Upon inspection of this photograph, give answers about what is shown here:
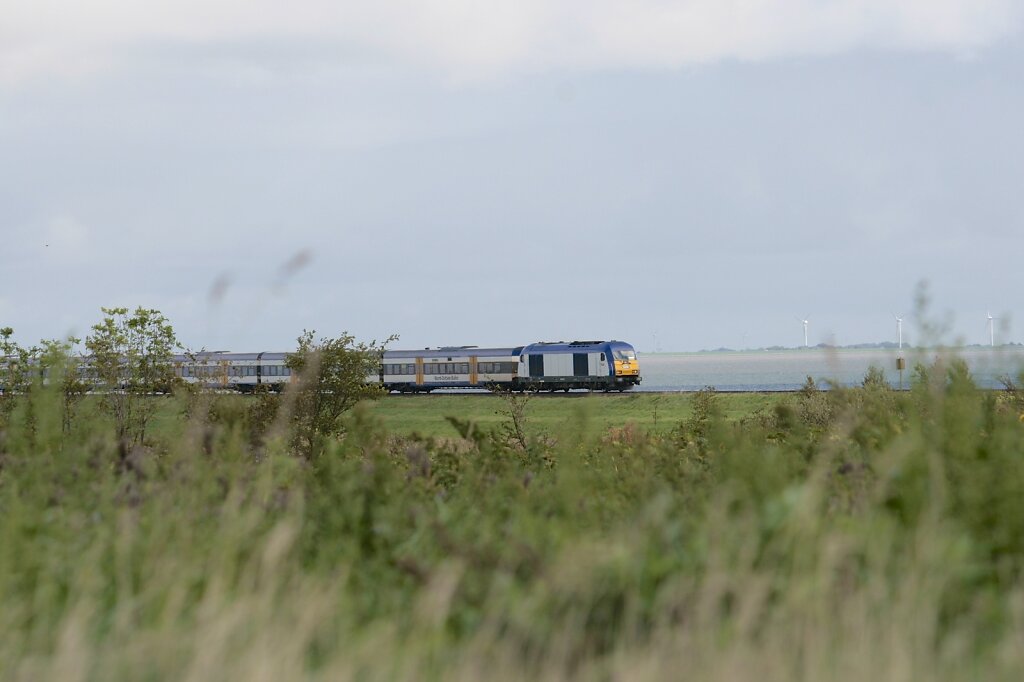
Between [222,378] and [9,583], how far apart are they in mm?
26337

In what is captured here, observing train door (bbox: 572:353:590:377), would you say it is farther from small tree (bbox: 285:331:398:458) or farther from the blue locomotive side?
small tree (bbox: 285:331:398:458)

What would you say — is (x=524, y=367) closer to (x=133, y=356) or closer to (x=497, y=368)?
(x=497, y=368)

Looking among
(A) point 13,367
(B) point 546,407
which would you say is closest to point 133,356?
(A) point 13,367

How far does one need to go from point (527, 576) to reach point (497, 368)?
181ft

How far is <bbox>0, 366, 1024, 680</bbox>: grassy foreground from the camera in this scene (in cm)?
425

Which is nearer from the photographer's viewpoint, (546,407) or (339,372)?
(339,372)

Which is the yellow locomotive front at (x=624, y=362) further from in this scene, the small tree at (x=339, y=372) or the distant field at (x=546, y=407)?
the small tree at (x=339, y=372)

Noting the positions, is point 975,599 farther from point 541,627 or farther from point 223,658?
point 223,658

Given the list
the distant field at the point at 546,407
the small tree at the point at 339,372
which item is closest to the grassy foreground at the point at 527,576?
the small tree at the point at 339,372

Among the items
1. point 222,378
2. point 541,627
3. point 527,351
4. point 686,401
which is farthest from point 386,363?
point 541,627

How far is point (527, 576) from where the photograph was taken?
190 inches

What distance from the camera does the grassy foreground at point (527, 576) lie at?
4250 mm

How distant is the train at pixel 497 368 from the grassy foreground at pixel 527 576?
161ft

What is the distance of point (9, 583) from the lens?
5156mm
